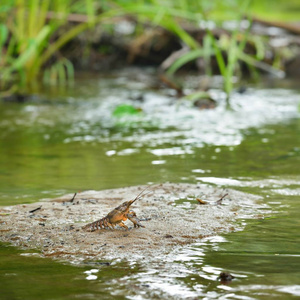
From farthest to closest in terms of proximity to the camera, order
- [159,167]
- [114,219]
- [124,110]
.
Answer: [124,110]
[159,167]
[114,219]

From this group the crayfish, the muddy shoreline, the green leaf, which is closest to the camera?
the muddy shoreline

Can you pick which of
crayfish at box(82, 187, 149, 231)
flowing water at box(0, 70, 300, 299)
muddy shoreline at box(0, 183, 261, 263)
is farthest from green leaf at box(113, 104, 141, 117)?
crayfish at box(82, 187, 149, 231)

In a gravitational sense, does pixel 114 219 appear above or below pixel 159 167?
above

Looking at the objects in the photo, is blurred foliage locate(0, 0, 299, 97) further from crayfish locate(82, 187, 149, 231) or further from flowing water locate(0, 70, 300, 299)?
crayfish locate(82, 187, 149, 231)

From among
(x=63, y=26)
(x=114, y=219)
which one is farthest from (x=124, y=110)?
(x=63, y=26)

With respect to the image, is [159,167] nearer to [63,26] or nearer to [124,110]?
[124,110]

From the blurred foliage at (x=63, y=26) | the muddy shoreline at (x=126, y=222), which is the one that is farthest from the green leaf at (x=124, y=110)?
the muddy shoreline at (x=126, y=222)

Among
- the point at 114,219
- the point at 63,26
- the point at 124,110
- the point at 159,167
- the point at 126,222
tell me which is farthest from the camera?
the point at 63,26

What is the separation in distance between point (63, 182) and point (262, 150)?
152 cm

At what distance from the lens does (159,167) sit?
388cm

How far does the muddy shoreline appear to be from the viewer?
230 cm

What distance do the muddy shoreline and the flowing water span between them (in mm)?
81

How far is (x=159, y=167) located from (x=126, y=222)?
1.23 m

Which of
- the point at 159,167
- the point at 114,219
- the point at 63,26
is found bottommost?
the point at 159,167
